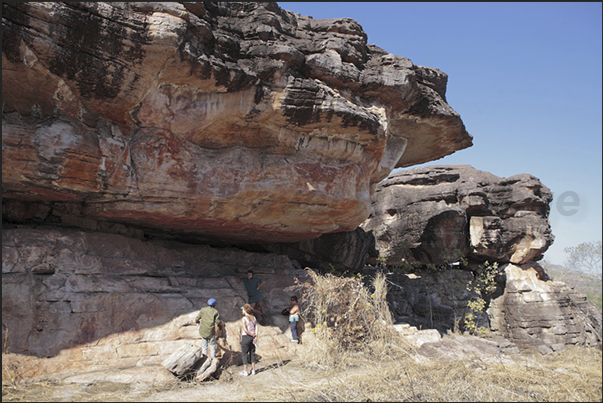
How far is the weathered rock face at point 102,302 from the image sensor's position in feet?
21.6

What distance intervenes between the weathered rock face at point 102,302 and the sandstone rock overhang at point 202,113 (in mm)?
851

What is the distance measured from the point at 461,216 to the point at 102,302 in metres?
15.0

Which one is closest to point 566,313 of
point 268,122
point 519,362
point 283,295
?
point 519,362

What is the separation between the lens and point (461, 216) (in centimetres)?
1756

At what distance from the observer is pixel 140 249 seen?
30.0ft

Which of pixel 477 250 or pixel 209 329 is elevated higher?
pixel 477 250

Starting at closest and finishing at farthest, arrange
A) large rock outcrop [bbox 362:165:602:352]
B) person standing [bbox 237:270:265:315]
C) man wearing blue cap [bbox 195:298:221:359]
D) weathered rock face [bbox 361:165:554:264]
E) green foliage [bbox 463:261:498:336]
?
man wearing blue cap [bbox 195:298:221:359], person standing [bbox 237:270:265:315], green foliage [bbox 463:261:498:336], large rock outcrop [bbox 362:165:602:352], weathered rock face [bbox 361:165:554:264]

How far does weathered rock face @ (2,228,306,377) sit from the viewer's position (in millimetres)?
6598

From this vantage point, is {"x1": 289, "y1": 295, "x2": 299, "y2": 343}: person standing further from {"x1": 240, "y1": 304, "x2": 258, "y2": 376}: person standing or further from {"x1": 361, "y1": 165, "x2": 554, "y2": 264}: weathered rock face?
{"x1": 361, "y1": 165, "x2": 554, "y2": 264}: weathered rock face

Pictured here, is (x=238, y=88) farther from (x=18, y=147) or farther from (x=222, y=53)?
(x=18, y=147)

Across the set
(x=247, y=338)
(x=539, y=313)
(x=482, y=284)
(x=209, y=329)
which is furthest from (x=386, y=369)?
(x=539, y=313)

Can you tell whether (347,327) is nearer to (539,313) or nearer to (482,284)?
(482,284)

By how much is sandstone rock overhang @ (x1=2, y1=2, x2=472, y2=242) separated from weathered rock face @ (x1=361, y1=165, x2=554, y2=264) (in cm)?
756

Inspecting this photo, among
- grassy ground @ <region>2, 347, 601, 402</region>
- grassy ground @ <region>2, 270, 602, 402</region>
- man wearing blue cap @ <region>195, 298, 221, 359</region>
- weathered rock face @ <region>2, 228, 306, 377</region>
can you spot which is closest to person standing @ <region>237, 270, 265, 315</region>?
weathered rock face @ <region>2, 228, 306, 377</region>
